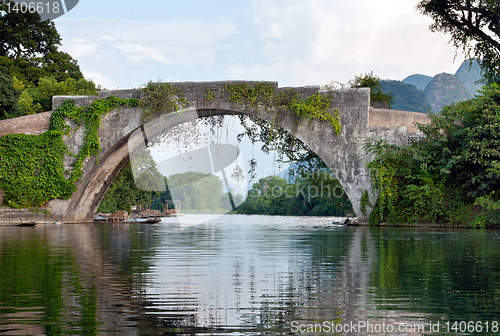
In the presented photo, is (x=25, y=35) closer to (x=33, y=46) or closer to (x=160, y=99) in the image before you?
(x=33, y=46)

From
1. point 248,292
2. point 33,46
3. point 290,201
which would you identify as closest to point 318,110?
point 248,292

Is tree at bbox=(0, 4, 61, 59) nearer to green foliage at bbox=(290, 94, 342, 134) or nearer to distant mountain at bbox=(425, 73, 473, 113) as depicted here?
green foliage at bbox=(290, 94, 342, 134)

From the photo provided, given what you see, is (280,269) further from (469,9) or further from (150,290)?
(469,9)

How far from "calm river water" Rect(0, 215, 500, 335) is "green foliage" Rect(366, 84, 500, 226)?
11.0m

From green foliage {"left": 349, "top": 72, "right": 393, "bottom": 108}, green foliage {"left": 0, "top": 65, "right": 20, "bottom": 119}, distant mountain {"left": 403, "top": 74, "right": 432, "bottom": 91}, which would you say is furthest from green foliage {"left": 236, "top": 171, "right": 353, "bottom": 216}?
distant mountain {"left": 403, "top": 74, "right": 432, "bottom": 91}

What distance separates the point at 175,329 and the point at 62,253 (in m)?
7.06

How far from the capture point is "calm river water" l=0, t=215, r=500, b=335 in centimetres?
549

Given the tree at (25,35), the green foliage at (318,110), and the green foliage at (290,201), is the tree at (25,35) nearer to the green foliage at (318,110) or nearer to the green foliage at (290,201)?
the green foliage at (290,201)

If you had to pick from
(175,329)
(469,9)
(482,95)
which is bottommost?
(175,329)

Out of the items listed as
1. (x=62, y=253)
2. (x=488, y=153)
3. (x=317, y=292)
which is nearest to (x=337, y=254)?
(x=62, y=253)

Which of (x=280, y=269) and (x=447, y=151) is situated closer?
(x=280, y=269)

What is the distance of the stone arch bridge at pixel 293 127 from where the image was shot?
24.9m

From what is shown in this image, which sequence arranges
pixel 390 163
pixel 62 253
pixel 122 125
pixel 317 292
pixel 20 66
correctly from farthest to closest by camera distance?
1. pixel 20 66
2. pixel 122 125
3. pixel 390 163
4. pixel 62 253
5. pixel 317 292

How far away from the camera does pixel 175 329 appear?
5367 millimetres
